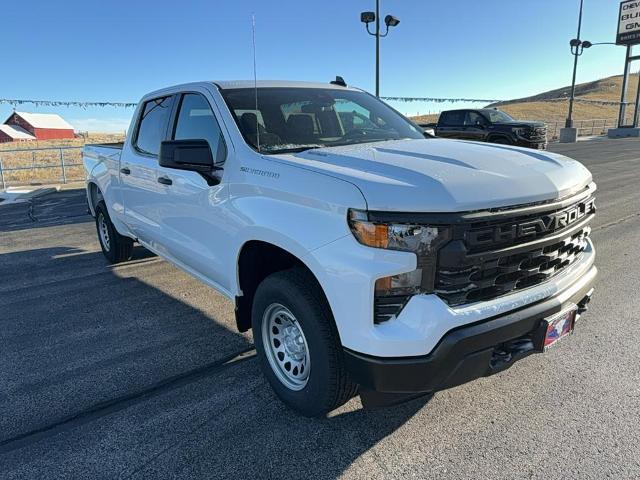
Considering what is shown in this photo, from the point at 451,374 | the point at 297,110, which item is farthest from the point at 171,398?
the point at 297,110

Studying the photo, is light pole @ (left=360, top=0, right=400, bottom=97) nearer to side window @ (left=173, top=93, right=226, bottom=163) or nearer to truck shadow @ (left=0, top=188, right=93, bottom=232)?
truck shadow @ (left=0, top=188, right=93, bottom=232)

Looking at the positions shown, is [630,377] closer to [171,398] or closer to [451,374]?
[451,374]

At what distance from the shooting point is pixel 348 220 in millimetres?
2277

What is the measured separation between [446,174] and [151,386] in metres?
2.35

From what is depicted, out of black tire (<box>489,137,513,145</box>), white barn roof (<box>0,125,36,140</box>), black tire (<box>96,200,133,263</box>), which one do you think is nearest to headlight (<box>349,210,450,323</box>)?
black tire (<box>96,200,133,263</box>)

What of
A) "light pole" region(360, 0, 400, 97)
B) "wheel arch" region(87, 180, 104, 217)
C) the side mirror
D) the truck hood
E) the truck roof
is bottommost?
"wheel arch" region(87, 180, 104, 217)

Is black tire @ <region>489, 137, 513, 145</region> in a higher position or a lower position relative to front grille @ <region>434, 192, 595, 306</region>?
lower

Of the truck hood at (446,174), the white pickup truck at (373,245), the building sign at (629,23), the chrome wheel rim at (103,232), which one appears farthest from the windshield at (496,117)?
the building sign at (629,23)

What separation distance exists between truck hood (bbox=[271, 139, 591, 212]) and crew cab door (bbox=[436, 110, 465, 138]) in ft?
54.6

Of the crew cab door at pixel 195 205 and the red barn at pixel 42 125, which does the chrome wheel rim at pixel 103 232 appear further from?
the red barn at pixel 42 125

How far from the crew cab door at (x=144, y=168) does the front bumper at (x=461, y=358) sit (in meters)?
2.65

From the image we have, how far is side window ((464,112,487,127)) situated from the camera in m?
18.3

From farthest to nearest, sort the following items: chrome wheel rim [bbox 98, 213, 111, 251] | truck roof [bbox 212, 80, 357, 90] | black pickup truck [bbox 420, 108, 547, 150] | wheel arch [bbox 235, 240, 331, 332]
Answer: black pickup truck [bbox 420, 108, 547, 150] → chrome wheel rim [bbox 98, 213, 111, 251] → truck roof [bbox 212, 80, 357, 90] → wheel arch [bbox 235, 240, 331, 332]

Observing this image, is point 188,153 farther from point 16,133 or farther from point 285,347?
point 16,133
